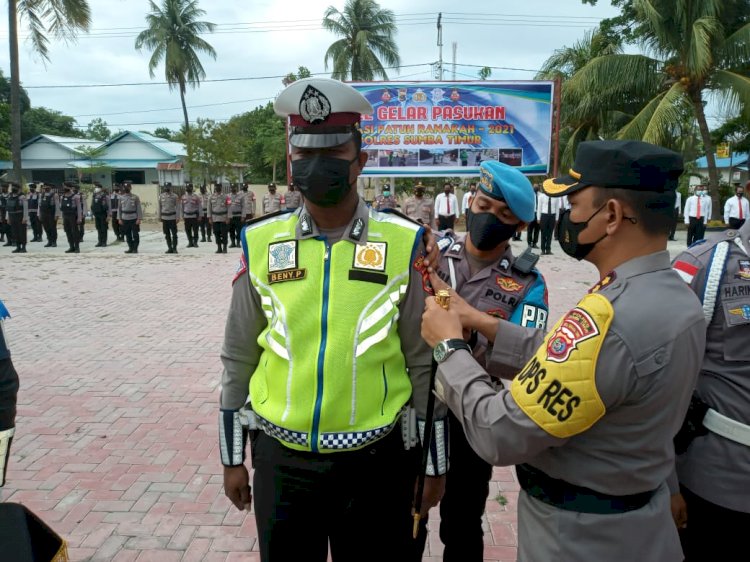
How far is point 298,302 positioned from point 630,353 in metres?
0.96

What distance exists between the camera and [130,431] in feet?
14.3

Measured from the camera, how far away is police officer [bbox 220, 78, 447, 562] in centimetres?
Result: 180

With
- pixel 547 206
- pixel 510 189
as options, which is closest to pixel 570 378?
pixel 510 189

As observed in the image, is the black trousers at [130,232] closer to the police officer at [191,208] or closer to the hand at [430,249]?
the police officer at [191,208]

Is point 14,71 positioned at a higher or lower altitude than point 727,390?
higher

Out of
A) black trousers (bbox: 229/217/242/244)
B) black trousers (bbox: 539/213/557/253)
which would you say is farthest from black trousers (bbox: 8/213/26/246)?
black trousers (bbox: 539/213/557/253)

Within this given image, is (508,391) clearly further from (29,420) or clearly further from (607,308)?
(29,420)

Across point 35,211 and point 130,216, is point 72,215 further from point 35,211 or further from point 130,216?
point 35,211

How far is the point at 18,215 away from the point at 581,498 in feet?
56.3

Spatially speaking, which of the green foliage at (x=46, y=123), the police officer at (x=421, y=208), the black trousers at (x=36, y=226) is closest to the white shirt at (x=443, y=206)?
the police officer at (x=421, y=208)

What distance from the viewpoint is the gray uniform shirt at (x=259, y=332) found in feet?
6.27

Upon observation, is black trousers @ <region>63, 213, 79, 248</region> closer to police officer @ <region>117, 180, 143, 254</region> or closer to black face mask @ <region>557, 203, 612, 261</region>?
police officer @ <region>117, 180, 143, 254</region>

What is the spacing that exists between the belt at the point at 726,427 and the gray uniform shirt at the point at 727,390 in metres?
0.02

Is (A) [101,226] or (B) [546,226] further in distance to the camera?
(A) [101,226]
